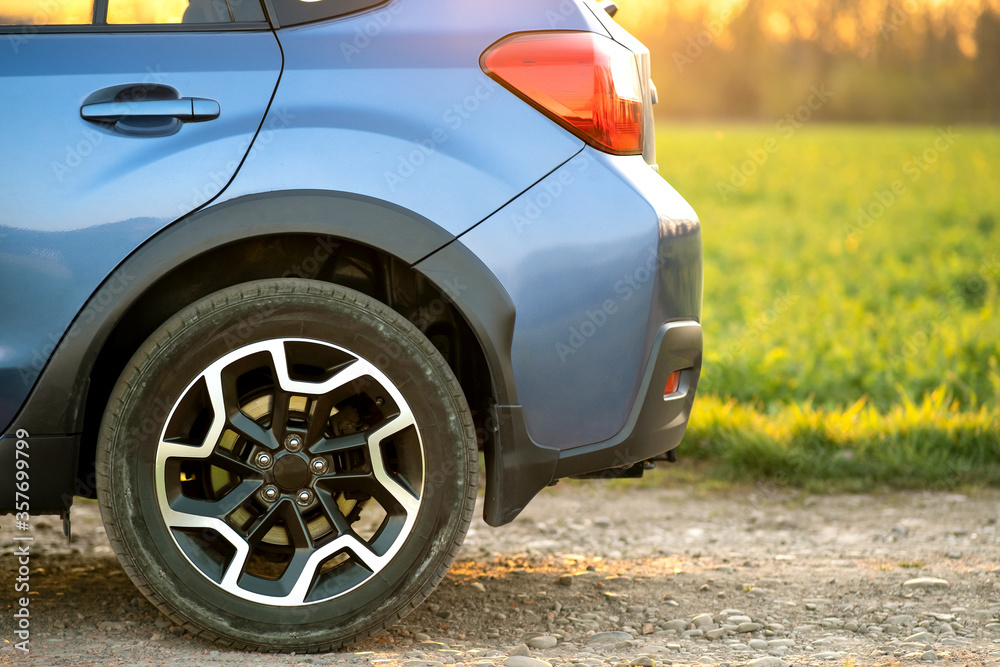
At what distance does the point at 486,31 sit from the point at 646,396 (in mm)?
1017

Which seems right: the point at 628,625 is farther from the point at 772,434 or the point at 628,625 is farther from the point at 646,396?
the point at 772,434

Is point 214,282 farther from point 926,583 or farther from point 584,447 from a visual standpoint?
point 926,583

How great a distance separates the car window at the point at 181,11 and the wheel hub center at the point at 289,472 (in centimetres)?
112

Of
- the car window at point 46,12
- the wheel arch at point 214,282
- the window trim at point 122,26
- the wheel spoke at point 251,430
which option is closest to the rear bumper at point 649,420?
the wheel arch at point 214,282

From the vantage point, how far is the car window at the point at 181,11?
2.27 meters

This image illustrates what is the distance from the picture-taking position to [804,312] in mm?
7070

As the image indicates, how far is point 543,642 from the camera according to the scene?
2430mm

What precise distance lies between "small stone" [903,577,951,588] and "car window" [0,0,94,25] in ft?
9.61

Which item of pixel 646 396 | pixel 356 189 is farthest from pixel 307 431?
pixel 646 396

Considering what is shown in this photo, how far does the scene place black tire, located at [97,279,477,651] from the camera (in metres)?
2.19

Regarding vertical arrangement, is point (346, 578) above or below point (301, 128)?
below

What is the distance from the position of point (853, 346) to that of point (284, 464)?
466 cm
